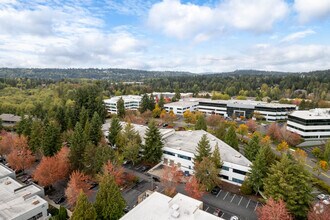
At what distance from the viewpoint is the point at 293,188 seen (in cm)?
2916

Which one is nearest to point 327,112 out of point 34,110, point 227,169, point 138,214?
point 227,169

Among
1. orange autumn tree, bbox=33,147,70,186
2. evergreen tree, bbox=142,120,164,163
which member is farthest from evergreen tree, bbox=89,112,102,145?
evergreen tree, bbox=142,120,164,163

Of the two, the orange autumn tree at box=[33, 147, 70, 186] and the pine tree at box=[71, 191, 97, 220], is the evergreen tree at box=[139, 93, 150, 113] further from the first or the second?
the pine tree at box=[71, 191, 97, 220]

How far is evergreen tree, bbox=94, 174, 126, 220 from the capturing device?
2673 centimetres

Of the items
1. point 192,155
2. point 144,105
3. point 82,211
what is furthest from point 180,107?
point 82,211

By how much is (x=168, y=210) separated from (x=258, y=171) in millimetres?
18517

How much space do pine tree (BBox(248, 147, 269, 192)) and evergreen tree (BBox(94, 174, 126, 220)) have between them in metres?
23.3

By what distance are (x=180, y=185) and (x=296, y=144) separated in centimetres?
4318

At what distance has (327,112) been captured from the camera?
227ft

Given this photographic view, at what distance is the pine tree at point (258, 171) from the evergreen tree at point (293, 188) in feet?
14.9

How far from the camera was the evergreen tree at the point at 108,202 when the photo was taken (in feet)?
87.7

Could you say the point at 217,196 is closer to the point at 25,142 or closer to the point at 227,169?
the point at 227,169

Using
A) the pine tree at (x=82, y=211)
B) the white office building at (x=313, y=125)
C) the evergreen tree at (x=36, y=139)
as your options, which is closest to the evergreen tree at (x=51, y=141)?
the evergreen tree at (x=36, y=139)

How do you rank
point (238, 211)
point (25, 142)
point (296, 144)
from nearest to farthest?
1. point (238, 211)
2. point (25, 142)
3. point (296, 144)
